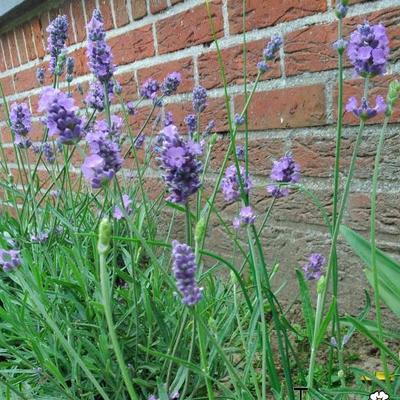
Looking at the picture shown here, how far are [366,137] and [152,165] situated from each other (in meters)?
0.94

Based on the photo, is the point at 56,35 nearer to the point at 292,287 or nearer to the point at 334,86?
the point at 334,86

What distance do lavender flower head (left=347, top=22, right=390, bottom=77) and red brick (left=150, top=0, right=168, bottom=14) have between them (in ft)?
4.05

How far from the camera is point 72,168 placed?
102 inches

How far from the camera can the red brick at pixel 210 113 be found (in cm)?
174

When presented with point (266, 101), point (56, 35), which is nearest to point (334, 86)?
point (266, 101)

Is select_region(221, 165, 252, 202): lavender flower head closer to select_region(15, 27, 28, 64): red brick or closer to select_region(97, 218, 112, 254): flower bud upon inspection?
select_region(97, 218, 112, 254): flower bud

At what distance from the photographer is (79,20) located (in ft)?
7.72

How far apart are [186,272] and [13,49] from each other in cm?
278

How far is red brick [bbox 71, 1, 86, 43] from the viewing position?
2316mm

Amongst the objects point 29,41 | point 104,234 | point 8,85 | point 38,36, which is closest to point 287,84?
point 104,234

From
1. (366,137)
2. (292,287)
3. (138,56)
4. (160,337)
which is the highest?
(138,56)

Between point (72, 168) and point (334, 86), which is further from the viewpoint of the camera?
point (72, 168)

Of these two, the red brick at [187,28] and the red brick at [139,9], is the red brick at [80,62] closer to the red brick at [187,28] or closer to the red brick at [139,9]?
the red brick at [139,9]

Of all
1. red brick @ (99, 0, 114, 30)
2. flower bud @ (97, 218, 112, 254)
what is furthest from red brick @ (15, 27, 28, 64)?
flower bud @ (97, 218, 112, 254)
